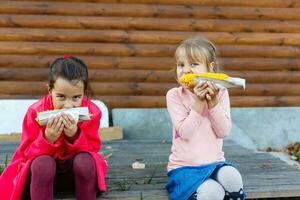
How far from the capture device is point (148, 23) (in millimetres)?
5930

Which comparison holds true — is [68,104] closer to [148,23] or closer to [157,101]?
[157,101]

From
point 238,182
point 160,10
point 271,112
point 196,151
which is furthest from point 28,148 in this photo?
point 271,112

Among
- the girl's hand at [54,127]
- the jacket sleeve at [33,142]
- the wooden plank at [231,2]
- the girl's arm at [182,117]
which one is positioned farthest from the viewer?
the wooden plank at [231,2]

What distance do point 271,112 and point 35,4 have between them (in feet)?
9.32

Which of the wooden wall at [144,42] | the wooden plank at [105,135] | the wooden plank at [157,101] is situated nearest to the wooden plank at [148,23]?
the wooden wall at [144,42]

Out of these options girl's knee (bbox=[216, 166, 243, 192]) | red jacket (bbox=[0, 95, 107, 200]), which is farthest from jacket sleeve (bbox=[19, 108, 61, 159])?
girl's knee (bbox=[216, 166, 243, 192])

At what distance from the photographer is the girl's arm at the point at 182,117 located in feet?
10.3

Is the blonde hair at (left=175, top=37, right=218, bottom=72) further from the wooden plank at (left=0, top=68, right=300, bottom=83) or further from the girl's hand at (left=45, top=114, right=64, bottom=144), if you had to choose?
the wooden plank at (left=0, top=68, right=300, bottom=83)

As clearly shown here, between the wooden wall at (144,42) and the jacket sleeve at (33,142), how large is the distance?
2.61 m

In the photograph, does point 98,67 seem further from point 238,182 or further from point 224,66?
point 238,182

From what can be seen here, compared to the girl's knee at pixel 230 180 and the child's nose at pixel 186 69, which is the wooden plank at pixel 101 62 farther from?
the girl's knee at pixel 230 180

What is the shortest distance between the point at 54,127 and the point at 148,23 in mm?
3228

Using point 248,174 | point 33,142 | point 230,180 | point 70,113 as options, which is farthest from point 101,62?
point 230,180

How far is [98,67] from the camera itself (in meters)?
5.87
